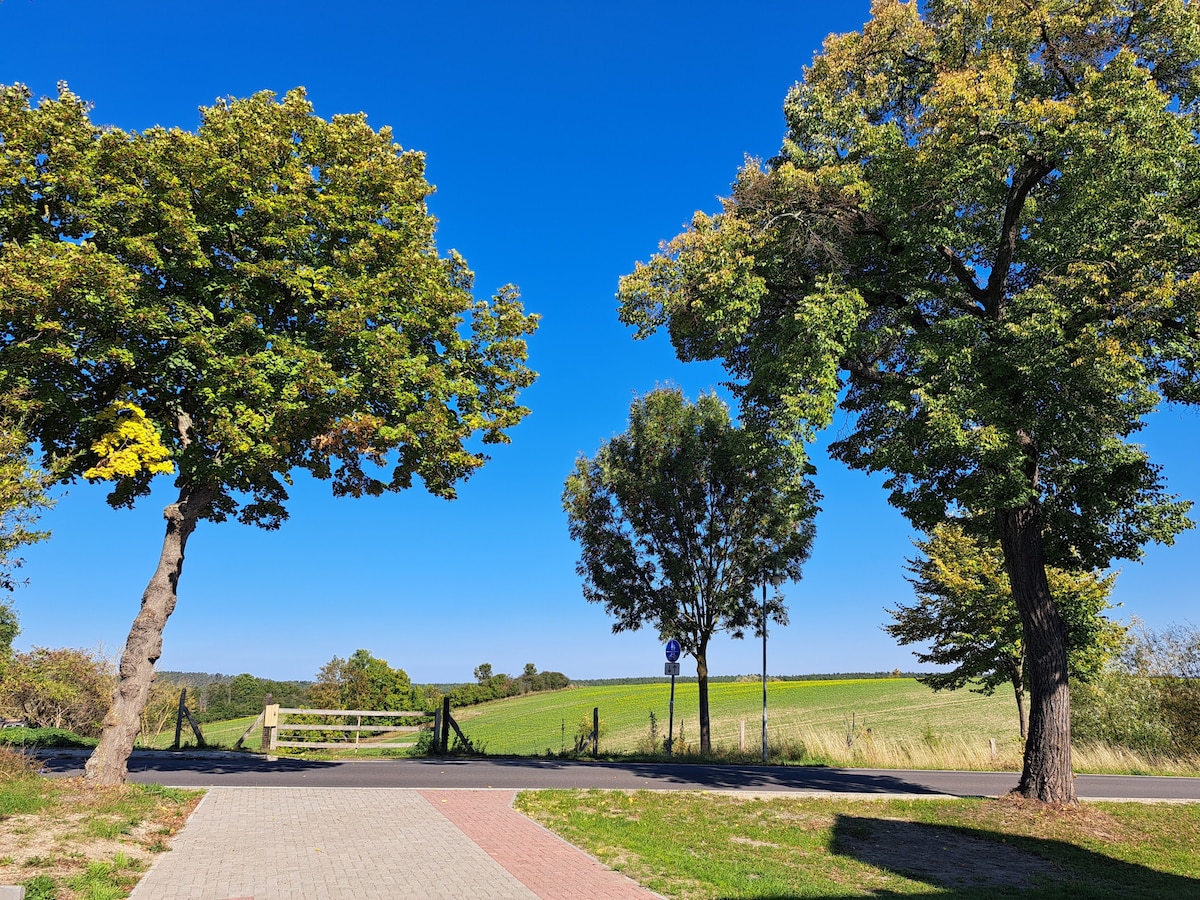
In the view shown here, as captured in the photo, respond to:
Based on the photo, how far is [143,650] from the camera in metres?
12.1

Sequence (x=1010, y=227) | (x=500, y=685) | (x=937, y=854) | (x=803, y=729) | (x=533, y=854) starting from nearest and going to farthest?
1. (x=533, y=854)
2. (x=937, y=854)
3. (x=1010, y=227)
4. (x=803, y=729)
5. (x=500, y=685)

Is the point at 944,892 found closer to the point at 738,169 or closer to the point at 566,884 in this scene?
the point at 566,884

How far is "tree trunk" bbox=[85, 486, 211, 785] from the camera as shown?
1139 centimetres

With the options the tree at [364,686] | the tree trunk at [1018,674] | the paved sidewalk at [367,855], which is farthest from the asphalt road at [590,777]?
the tree at [364,686]

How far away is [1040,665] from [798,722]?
105 ft

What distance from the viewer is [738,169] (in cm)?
1498

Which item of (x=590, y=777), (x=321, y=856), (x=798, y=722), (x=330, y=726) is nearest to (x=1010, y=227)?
(x=590, y=777)

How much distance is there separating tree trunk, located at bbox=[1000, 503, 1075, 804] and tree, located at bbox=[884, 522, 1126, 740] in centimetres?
809

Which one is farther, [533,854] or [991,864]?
[991,864]

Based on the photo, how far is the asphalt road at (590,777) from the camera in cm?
1397

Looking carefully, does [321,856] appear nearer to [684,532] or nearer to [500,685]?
[684,532]

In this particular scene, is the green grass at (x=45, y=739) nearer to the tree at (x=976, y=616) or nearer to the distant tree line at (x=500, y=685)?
the tree at (x=976, y=616)

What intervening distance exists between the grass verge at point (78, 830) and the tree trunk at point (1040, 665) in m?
13.1

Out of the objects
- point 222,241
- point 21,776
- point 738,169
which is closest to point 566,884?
point 21,776
